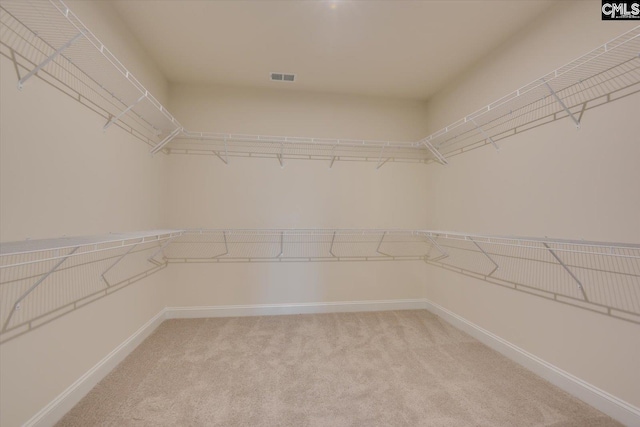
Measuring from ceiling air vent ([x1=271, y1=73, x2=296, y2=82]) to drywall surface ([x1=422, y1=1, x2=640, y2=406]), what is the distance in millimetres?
1608

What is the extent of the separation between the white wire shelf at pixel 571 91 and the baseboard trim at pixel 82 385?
2969mm

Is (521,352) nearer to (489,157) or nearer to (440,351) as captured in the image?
(440,351)

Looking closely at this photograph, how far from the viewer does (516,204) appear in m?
1.89

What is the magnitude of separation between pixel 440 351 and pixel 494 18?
95.1 inches

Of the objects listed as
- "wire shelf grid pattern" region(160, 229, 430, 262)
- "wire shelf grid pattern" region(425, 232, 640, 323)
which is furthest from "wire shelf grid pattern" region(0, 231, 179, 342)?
"wire shelf grid pattern" region(425, 232, 640, 323)

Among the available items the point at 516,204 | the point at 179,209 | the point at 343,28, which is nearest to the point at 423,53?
the point at 343,28

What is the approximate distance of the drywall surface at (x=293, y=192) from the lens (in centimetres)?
267

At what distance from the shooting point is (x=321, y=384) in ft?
5.32

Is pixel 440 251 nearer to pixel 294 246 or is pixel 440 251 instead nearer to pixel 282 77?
pixel 294 246

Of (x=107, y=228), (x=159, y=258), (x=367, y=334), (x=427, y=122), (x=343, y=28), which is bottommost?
(x=367, y=334)

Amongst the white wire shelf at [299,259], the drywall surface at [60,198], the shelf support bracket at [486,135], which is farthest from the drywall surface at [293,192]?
the shelf support bracket at [486,135]

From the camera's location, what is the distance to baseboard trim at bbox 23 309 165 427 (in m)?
1.23

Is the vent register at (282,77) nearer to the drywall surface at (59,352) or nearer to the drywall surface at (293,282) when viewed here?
the drywall surface at (293,282)

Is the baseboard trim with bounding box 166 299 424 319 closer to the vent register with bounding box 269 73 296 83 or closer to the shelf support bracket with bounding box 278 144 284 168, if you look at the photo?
the shelf support bracket with bounding box 278 144 284 168
